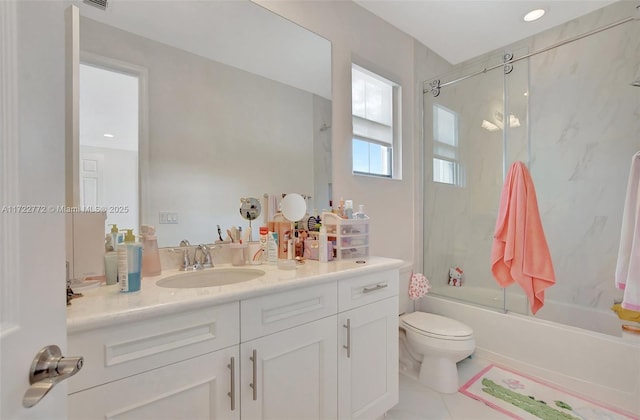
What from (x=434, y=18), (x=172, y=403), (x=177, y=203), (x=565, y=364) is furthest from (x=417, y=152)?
(x=172, y=403)

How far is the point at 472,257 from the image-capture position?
2.61 meters

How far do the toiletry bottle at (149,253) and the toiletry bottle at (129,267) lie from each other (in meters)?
0.20

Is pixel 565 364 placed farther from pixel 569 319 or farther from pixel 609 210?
pixel 609 210

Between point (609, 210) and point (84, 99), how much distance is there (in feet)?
10.9

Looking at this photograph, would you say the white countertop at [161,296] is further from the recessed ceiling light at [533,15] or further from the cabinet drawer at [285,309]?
the recessed ceiling light at [533,15]

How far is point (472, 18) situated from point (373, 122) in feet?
3.18

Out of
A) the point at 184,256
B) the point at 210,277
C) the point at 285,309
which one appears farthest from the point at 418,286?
the point at 184,256

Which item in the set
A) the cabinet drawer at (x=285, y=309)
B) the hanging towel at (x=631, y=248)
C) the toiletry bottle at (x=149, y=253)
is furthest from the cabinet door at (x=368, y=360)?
the hanging towel at (x=631, y=248)

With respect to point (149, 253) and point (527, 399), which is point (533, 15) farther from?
point (149, 253)

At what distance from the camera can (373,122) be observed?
2.11 m

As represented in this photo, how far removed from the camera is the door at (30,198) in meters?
0.39

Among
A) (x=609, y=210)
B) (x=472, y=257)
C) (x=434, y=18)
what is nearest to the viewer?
(x=434, y=18)

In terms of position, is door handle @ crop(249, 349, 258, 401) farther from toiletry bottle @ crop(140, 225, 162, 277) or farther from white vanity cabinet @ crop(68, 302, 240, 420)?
toiletry bottle @ crop(140, 225, 162, 277)

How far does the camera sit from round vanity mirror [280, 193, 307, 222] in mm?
1606
